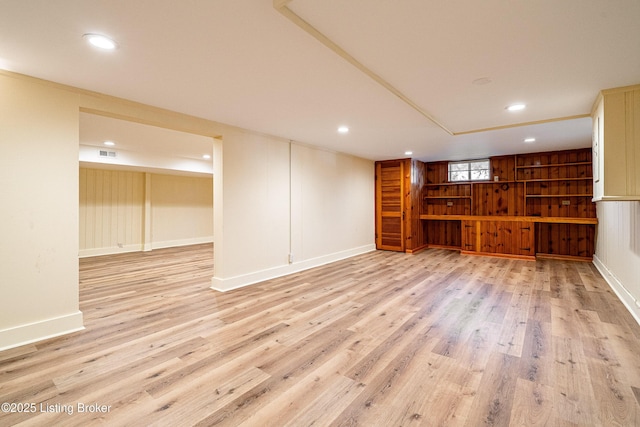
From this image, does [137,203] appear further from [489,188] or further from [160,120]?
[489,188]

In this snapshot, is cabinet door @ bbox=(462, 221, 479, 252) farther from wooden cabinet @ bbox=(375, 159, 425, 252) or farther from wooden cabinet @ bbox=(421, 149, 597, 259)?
wooden cabinet @ bbox=(375, 159, 425, 252)

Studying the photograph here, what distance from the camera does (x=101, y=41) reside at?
1941 mm

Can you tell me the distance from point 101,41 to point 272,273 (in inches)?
140

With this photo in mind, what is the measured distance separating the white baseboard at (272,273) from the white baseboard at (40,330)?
155cm

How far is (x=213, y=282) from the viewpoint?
410 centimetres

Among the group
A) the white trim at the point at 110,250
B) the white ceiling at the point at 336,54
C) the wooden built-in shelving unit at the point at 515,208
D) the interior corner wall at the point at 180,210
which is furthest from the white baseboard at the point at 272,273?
the interior corner wall at the point at 180,210

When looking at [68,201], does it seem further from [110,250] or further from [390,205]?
[390,205]

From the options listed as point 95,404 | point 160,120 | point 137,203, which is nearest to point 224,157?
point 160,120

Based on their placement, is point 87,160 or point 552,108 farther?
point 87,160

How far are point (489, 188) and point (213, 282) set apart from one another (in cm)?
695

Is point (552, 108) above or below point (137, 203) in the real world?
above

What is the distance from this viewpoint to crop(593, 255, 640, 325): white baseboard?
2.93 m

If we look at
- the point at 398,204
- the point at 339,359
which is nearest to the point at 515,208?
the point at 398,204

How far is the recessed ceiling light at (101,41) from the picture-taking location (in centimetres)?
188
